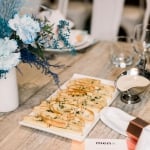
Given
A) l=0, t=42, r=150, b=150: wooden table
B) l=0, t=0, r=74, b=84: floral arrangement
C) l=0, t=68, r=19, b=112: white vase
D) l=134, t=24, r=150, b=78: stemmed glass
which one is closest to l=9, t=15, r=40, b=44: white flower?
l=0, t=0, r=74, b=84: floral arrangement

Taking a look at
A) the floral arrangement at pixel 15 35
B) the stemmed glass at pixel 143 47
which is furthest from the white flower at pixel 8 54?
the stemmed glass at pixel 143 47

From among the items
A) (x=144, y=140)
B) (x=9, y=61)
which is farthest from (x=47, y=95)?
(x=144, y=140)

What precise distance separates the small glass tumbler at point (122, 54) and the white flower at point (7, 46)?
1.98 ft

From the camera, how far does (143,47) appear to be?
1.38m

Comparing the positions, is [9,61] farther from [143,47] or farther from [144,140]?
[143,47]

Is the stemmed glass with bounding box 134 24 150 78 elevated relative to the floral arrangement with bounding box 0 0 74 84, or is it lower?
lower

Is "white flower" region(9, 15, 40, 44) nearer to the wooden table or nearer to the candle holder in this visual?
the wooden table

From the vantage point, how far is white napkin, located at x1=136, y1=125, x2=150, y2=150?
0.79 metres

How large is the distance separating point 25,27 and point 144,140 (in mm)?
445

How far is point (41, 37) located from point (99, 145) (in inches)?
14.9

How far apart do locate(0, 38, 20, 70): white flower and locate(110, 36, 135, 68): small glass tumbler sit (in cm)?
60

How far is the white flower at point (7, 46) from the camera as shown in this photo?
914mm

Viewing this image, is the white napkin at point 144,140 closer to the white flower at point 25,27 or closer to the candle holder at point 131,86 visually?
the candle holder at point 131,86

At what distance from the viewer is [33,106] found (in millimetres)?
1095
